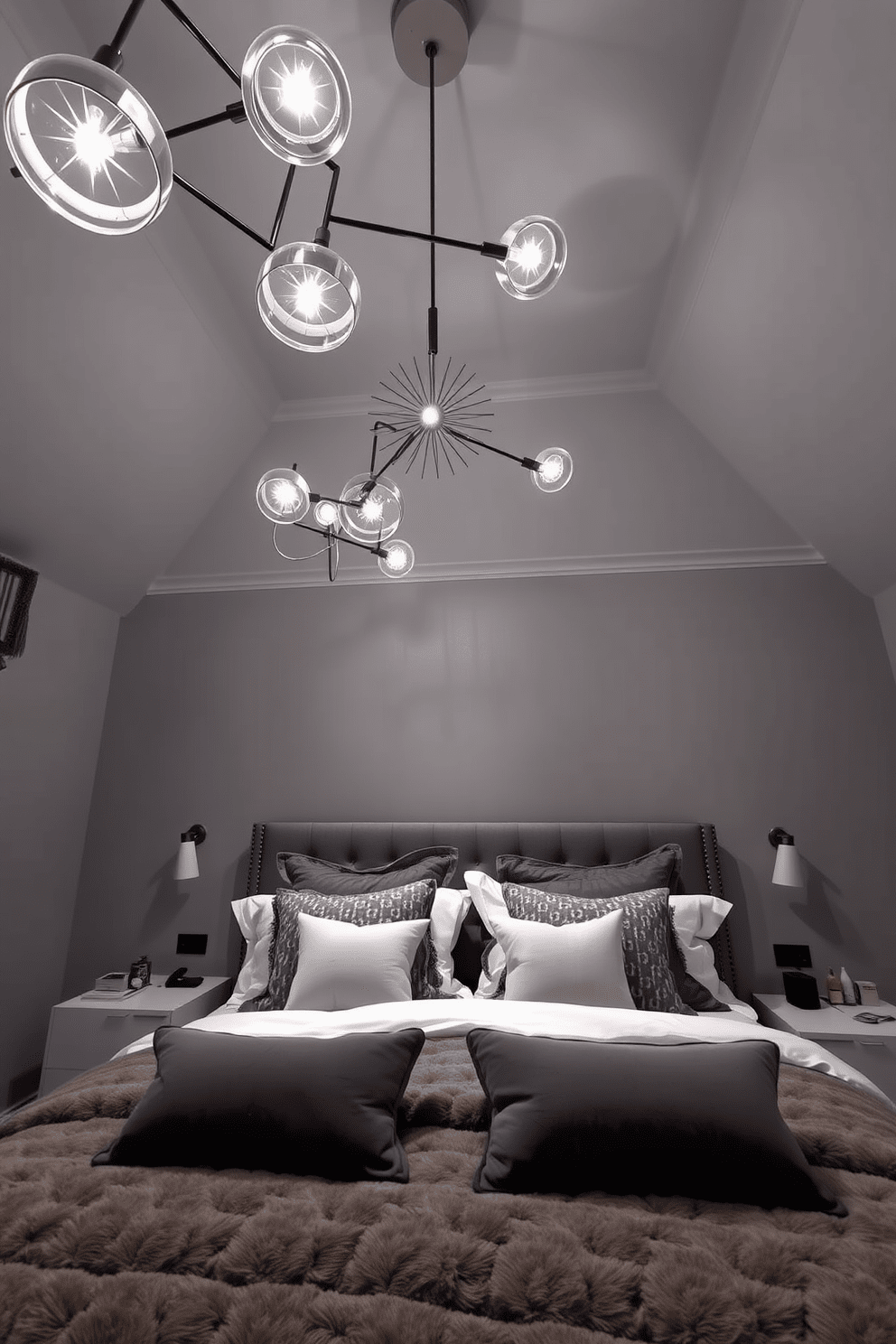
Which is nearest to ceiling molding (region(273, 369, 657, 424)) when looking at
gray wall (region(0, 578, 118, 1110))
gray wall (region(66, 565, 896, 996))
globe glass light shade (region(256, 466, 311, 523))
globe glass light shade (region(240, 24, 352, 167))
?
gray wall (region(66, 565, 896, 996))

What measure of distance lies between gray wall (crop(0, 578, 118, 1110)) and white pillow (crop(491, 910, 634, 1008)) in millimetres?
2189

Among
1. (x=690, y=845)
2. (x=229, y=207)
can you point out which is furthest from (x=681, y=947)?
(x=229, y=207)

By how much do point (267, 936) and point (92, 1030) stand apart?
2.49ft

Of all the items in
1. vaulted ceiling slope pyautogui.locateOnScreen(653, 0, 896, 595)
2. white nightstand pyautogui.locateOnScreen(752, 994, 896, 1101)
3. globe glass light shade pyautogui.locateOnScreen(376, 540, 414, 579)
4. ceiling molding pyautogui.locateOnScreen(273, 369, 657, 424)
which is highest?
ceiling molding pyautogui.locateOnScreen(273, 369, 657, 424)

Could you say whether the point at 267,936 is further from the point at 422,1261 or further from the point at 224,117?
the point at 224,117

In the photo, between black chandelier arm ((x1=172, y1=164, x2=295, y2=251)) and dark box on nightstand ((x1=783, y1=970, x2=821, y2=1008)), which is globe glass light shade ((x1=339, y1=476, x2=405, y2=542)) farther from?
dark box on nightstand ((x1=783, y1=970, x2=821, y2=1008))

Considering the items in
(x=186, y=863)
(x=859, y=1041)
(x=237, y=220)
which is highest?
(x=237, y=220)

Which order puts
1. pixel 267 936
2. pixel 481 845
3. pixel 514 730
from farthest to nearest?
pixel 514 730 → pixel 481 845 → pixel 267 936

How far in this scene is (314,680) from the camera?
3.32m

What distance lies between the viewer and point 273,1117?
120 centimetres

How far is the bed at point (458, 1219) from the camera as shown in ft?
2.75

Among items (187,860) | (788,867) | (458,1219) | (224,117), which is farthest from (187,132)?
(788,867)

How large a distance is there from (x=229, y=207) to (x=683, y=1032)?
10.3 ft

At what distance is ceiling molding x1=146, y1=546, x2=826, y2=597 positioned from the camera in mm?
3111
